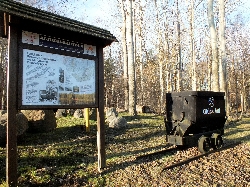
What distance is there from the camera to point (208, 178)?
610 cm

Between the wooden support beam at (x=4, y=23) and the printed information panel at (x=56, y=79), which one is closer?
the wooden support beam at (x=4, y=23)

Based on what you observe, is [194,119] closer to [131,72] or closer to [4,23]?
[4,23]

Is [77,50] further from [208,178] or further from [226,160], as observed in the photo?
[226,160]

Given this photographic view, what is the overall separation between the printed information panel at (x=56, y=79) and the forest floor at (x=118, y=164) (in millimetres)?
1927

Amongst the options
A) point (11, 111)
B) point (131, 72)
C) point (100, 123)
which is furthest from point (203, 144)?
point (131, 72)

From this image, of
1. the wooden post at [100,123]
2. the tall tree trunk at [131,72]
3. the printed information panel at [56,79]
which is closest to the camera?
the printed information panel at [56,79]

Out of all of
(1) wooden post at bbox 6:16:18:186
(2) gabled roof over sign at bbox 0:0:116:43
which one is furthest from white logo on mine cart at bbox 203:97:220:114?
(1) wooden post at bbox 6:16:18:186

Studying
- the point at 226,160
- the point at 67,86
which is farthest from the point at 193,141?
the point at 67,86

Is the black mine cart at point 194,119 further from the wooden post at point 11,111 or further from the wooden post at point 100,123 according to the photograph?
the wooden post at point 11,111

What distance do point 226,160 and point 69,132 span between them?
641 centimetres

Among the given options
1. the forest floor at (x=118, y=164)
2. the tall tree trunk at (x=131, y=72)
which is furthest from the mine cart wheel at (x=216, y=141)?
the tall tree trunk at (x=131, y=72)

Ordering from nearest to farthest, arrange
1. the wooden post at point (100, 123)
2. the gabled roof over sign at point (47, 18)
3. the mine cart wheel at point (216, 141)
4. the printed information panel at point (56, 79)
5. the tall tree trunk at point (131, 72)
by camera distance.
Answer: the gabled roof over sign at point (47, 18), the printed information panel at point (56, 79), the wooden post at point (100, 123), the mine cart wheel at point (216, 141), the tall tree trunk at point (131, 72)

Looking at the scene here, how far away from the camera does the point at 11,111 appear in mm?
5332

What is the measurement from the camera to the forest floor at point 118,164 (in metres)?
5.92
